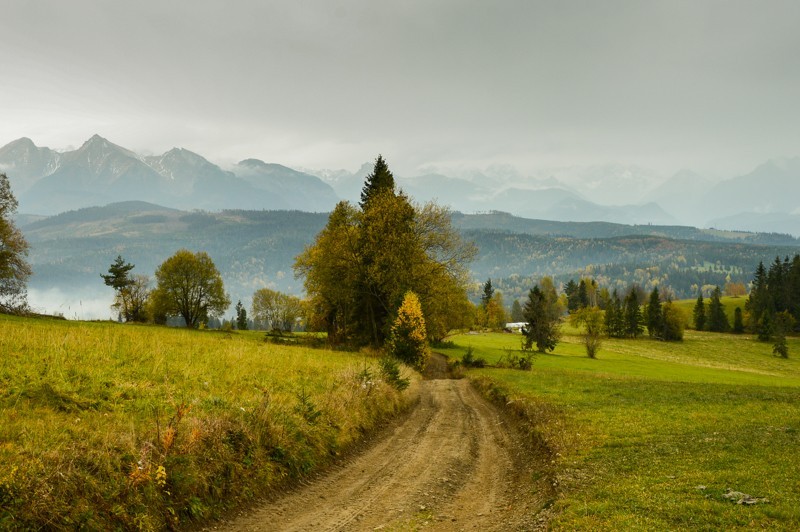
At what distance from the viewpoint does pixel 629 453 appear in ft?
42.8

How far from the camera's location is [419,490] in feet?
37.7

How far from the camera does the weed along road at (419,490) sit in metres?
9.60

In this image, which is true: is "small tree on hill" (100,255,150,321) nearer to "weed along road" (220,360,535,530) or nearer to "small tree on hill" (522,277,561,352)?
"small tree on hill" (522,277,561,352)

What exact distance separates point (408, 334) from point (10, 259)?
4599 cm

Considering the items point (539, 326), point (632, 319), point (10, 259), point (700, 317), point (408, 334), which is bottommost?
point (700, 317)

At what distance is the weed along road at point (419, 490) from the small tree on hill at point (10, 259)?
53110 millimetres

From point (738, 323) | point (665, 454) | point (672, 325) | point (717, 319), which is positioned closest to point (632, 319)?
point (672, 325)

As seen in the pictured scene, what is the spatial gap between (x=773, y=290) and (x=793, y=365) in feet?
214

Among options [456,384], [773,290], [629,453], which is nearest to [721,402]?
[629,453]

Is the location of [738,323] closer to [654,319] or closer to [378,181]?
[654,319]

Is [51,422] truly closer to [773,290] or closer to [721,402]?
[721,402]

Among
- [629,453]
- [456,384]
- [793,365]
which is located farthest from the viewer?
[793,365]

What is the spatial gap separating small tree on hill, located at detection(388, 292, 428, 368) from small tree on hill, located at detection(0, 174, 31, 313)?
146 ft

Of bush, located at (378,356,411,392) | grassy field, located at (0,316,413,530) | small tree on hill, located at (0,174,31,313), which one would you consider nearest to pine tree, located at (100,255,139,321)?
small tree on hill, located at (0,174,31,313)
